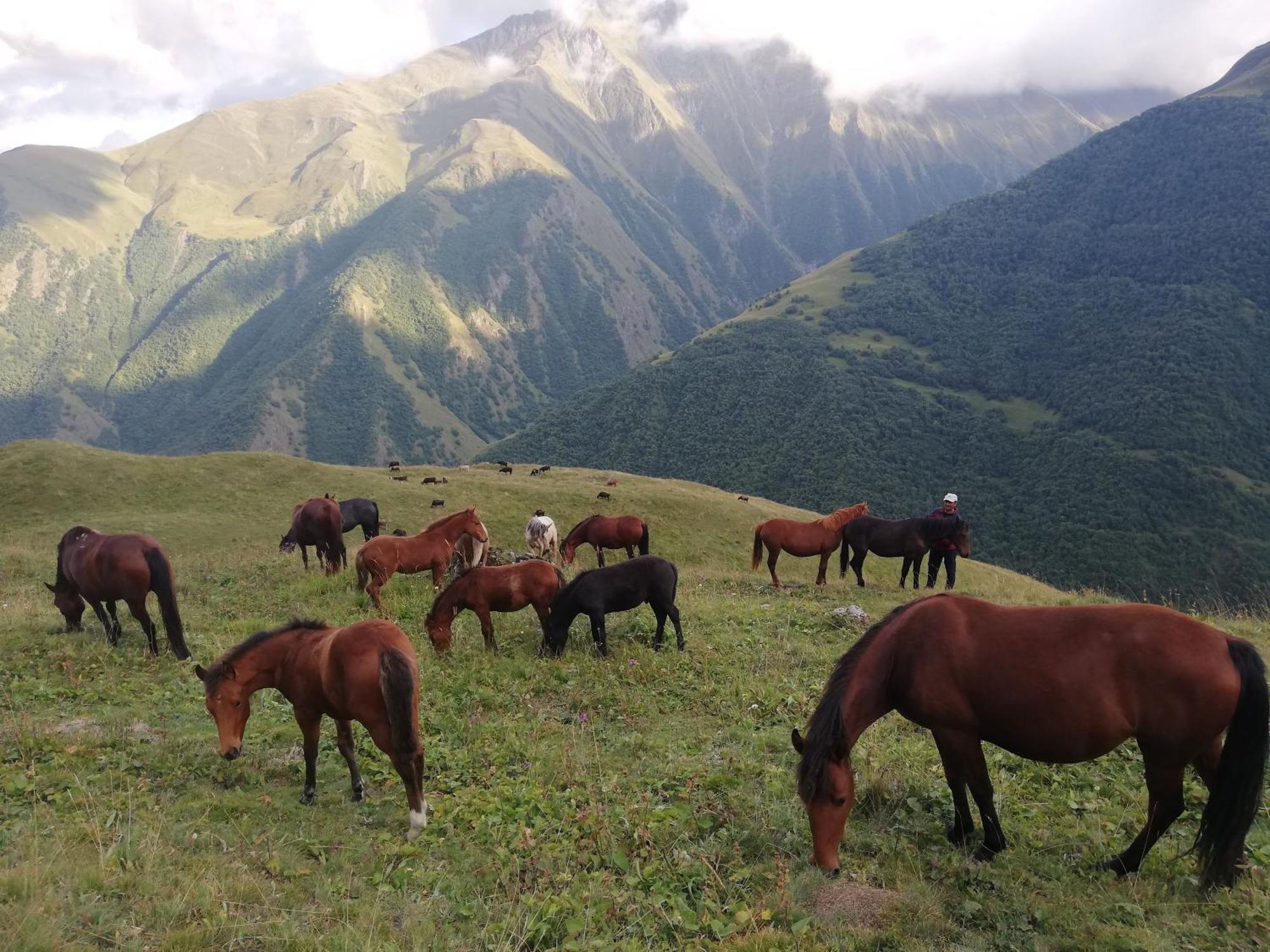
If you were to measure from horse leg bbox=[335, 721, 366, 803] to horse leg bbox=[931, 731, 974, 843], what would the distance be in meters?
6.51

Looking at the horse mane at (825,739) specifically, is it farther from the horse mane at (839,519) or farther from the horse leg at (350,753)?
the horse mane at (839,519)

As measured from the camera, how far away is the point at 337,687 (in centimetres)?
791

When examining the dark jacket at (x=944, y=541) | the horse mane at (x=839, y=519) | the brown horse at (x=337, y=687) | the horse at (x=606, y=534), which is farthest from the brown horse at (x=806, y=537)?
the brown horse at (x=337, y=687)

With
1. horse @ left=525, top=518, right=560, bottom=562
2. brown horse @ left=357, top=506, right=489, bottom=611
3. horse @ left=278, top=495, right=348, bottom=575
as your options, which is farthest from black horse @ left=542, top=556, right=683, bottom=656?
horse @ left=525, top=518, right=560, bottom=562

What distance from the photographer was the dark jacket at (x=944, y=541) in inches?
888

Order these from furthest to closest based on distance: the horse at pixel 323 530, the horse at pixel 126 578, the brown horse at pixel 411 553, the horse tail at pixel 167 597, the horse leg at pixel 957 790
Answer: the horse at pixel 323 530, the brown horse at pixel 411 553, the horse at pixel 126 578, the horse tail at pixel 167 597, the horse leg at pixel 957 790

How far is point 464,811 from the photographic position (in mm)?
7629

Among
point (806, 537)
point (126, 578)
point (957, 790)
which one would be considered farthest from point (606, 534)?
point (957, 790)

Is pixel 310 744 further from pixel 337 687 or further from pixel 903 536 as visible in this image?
pixel 903 536

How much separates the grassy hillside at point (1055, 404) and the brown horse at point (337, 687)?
105 m

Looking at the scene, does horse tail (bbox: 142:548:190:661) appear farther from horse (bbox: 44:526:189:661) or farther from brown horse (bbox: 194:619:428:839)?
brown horse (bbox: 194:619:428:839)

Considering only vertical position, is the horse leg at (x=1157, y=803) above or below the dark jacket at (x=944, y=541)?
above

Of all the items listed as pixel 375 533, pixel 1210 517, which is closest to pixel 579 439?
pixel 1210 517

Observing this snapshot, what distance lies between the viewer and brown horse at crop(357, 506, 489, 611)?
17109mm
